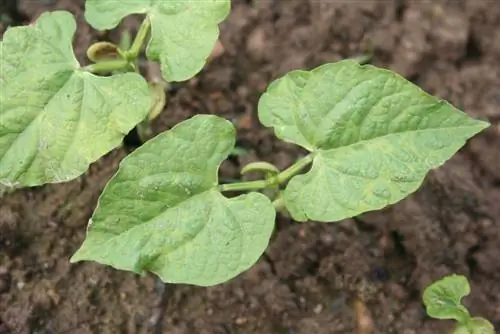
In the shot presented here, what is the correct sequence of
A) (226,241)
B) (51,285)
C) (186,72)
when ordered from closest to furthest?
(226,241) → (186,72) → (51,285)

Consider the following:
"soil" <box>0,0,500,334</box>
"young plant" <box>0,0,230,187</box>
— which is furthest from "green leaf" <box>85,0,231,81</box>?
"soil" <box>0,0,500,334</box>

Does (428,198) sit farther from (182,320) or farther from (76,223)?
(76,223)

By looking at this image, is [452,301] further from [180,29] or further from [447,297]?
[180,29]

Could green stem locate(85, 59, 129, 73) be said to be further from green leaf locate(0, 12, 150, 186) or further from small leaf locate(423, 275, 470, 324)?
small leaf locate(423, 275, 470, 324)

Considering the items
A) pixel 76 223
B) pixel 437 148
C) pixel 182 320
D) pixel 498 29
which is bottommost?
pixel 182 320

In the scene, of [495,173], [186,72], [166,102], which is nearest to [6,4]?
[166,102]

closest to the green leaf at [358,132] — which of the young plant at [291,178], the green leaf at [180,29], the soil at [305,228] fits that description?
the young plant at [291,178]
